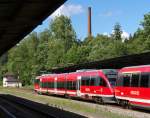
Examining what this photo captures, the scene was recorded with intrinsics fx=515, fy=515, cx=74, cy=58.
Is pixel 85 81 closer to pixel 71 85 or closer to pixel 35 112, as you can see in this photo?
pixel 71 85

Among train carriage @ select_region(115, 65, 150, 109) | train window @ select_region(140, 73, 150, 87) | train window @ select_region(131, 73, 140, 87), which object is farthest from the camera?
train window @ select_region(131, 73, 140, 87)

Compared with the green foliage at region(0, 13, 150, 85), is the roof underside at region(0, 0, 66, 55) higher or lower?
lower

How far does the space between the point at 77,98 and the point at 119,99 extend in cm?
1758

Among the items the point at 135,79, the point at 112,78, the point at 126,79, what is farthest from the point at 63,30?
the point at 135,79

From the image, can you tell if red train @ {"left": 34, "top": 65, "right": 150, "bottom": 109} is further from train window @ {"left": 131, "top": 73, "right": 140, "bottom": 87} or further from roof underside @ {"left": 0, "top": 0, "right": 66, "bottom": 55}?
roof underside @ {"left": 0, "top": 0, "right": 66, "bottom": 55}

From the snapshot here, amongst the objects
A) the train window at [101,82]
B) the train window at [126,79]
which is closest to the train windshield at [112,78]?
the train window at [101,82]

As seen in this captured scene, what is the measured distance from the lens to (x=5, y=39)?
29.5 m

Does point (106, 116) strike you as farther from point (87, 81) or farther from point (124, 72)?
point (87, 81)

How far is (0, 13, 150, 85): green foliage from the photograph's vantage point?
113625 millimetres

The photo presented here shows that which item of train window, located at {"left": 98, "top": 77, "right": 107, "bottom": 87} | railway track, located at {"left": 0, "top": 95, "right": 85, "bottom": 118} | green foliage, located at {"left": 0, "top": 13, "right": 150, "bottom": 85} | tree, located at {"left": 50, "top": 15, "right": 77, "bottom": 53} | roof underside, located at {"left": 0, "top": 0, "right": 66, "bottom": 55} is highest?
tree, located at {"left": 50, "top": 15, "right": 77, "bottom": 53}

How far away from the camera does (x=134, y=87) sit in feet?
104

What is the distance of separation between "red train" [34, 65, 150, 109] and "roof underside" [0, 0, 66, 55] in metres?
8.20

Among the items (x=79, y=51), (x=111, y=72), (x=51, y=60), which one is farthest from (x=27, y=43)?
(x=111, y=72)

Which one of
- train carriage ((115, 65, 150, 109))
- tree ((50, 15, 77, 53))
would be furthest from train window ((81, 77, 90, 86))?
tree ((50, 15, 77, 53))
